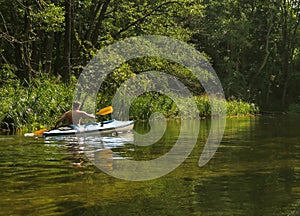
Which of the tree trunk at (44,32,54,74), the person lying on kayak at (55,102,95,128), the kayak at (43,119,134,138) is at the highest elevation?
the tree trunk at (44,32,54,74)

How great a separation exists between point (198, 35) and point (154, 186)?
35.8 meters

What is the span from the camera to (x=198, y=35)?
138ft

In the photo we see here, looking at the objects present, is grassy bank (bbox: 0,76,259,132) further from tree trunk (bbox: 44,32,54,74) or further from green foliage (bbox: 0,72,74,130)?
tree trunk (bbox: 44,32,54,74)

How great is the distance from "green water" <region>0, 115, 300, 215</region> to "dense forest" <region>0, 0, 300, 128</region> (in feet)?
34.4

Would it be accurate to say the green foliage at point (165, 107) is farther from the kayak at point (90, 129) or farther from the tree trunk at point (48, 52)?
the kayak at point (90, 129)

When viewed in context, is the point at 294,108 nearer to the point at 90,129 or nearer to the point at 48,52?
the point at 48,52

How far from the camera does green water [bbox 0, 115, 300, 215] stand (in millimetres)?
5828

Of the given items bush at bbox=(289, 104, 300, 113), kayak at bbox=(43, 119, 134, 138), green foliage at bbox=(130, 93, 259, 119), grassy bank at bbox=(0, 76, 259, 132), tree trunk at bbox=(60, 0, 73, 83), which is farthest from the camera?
bush at bbox=(289, 104, 300, 113)

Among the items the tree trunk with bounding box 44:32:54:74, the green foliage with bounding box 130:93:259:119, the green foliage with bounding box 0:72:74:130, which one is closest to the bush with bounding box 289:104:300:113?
the green foliage with bounding box 130:93:259:119

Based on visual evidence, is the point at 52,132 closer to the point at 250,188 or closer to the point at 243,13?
the point at 250,188

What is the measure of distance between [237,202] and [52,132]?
883cm

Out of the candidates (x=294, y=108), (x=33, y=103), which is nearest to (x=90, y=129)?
(x=33, y=103)

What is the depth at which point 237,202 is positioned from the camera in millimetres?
6145

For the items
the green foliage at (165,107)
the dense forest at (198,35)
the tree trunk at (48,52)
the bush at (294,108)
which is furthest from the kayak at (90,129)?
the bush at (294,108)
